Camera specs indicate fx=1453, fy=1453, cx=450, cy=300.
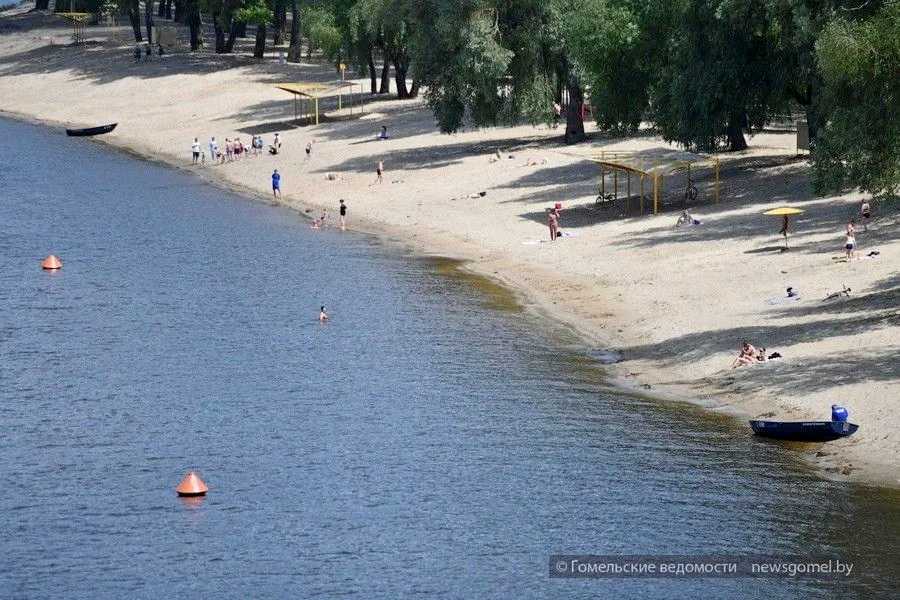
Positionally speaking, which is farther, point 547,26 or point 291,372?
point 547,26

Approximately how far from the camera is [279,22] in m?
117

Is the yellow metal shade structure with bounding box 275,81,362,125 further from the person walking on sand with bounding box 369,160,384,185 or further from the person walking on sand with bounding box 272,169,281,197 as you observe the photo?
the person walking on sand with bounding box 369,160,384,185

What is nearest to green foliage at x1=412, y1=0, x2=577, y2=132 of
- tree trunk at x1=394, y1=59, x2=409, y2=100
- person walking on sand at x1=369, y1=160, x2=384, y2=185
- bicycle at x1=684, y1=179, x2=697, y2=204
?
person walking on sand at x1=369, y1=160, x2=384, y2=185

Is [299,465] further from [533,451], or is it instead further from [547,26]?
[547,26]

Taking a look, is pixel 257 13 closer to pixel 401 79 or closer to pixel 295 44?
pixel 295 44

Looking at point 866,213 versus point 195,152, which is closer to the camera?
point 866,213

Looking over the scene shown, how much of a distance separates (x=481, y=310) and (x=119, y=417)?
1474 centimetres

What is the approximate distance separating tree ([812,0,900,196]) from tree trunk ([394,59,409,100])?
178ft

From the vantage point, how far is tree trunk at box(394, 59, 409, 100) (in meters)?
92.3

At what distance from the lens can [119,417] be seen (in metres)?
37.7

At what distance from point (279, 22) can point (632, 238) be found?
68704mm

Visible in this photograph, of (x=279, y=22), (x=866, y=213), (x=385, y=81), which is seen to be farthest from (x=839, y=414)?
(x=279, y=22)

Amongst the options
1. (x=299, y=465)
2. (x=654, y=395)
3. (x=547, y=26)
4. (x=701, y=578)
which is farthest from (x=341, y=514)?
(x=547, y=26)

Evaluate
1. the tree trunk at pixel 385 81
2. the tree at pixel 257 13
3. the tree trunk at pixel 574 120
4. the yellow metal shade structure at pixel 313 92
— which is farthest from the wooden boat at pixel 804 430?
the tree at pixel 257 13
